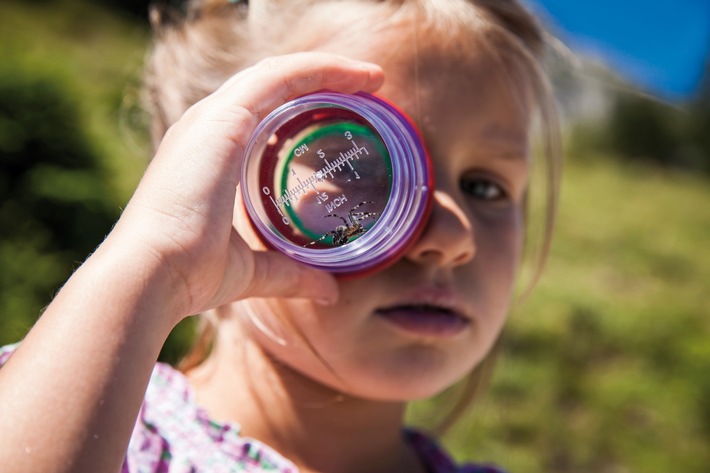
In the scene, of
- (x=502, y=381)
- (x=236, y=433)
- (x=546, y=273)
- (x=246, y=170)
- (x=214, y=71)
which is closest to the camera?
(x=246, y=170)

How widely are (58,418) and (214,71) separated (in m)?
0.93

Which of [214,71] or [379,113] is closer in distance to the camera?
[379,113]

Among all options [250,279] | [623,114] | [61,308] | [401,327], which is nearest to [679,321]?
[401,327]

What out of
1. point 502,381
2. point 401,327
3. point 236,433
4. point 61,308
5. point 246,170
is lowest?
point 502,381

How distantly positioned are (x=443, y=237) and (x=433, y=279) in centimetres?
9

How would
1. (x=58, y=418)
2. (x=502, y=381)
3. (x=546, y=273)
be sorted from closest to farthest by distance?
(x=58, y=418) < (x=502, y=381) < (x=546, y=273)

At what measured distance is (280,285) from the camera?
3.82ft

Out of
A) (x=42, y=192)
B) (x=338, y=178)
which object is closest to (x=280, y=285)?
(x=338, y=178)

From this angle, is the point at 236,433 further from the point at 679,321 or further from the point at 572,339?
the point at 679,321

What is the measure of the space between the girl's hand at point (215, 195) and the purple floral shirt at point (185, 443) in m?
0.33

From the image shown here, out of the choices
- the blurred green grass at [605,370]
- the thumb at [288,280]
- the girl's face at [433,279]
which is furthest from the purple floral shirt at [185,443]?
the blurred green grass at [605,370]

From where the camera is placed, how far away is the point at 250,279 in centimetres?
112

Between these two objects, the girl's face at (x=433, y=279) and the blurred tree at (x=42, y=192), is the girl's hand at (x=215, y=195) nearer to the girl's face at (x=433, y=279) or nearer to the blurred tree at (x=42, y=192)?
the girl's face at (x=433, y=279)

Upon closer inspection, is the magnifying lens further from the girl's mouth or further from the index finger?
the girl's mouth
